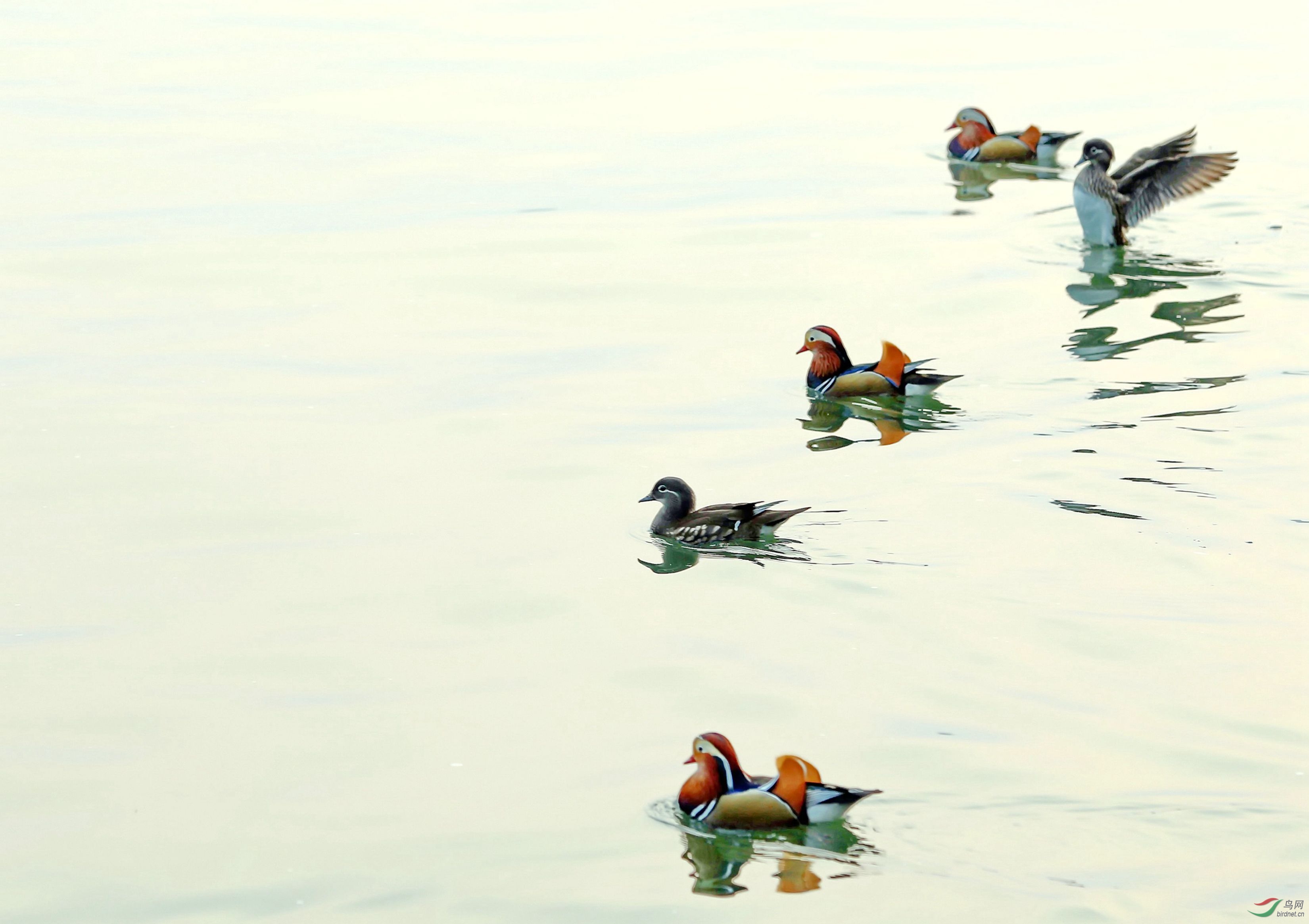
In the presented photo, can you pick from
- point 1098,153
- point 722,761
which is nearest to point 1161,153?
point 1098,153

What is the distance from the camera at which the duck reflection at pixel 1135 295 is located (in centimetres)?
1550

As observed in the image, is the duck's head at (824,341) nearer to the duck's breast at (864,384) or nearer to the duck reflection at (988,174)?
the duck's breast at (864,384)

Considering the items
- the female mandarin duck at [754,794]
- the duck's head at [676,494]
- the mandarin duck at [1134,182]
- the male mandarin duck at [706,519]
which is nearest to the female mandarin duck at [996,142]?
the mandarin duck at [1134,182]

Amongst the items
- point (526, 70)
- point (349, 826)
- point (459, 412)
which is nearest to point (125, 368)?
point (459, 412)

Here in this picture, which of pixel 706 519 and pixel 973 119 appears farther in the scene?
pixel 973 119

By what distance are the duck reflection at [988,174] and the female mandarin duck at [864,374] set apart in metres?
7.63

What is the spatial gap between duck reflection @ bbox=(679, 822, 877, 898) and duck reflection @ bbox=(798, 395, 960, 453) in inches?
225

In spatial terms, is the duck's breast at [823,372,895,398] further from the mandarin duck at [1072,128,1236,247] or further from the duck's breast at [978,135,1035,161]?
the duck's breast at [978,135,1035,161]

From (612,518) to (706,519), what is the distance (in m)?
0.87

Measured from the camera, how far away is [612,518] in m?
12.1

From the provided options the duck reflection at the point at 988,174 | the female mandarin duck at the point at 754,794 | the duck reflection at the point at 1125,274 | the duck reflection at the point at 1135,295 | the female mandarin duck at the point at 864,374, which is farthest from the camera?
the duck reflection at the point at 988,174

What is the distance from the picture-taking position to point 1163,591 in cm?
1052

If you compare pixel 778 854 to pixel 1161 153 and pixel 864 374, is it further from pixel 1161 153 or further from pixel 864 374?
pixel 1161 153

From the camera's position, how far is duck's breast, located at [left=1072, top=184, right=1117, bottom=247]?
18.3 m
